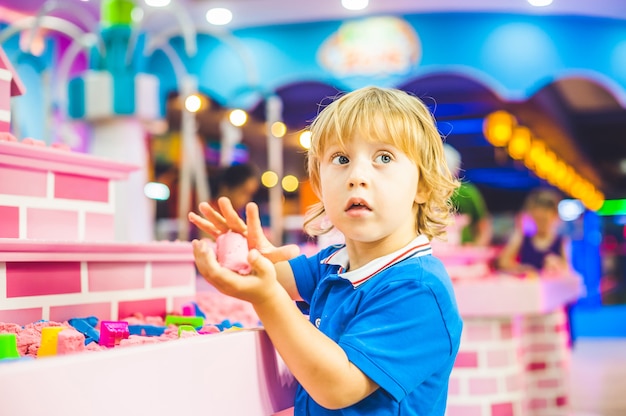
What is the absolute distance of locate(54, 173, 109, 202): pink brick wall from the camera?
140 cm

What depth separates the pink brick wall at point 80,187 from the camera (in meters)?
1.40

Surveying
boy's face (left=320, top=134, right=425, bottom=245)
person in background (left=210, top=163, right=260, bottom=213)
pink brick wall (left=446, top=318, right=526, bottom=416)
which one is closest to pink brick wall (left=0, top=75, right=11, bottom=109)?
boy's face (left=320, top=134, right=425, bottom=245)

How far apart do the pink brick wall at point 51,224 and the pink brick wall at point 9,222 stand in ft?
→ 0.09

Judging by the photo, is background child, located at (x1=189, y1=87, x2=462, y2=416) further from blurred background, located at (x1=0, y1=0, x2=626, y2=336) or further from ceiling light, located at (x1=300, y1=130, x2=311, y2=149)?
blurred background, located at (x1=0, y1=0, x2=626, y2=336)

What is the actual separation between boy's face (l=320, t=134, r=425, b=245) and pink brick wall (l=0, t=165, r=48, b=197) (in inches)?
22.7

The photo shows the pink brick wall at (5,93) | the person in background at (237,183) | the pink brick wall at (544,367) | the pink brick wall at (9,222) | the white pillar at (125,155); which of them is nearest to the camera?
the pink brick wall at (9,222)

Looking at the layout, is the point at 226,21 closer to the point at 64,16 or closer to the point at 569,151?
the point at 64,16

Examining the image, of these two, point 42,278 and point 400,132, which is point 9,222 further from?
point 400,132

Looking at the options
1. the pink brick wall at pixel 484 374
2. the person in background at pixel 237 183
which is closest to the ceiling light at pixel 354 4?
the person in background at pixel 237 183

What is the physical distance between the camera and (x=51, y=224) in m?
1.38

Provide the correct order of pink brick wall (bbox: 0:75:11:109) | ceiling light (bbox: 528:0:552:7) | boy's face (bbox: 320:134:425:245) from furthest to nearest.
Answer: ceiling light (bbox: 528:0:552:7) → pink brick wall (bbox: 0:75:11:109) → boy's face (bbox: 320:134:425:245)

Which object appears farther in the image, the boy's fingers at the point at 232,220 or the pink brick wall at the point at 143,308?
the pink brick wall at the point at 143,308

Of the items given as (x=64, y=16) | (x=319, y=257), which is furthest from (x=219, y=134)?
(x=319, y=257)

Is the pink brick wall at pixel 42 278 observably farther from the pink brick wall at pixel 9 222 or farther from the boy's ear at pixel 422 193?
the boy's ear at pixel 422 193
